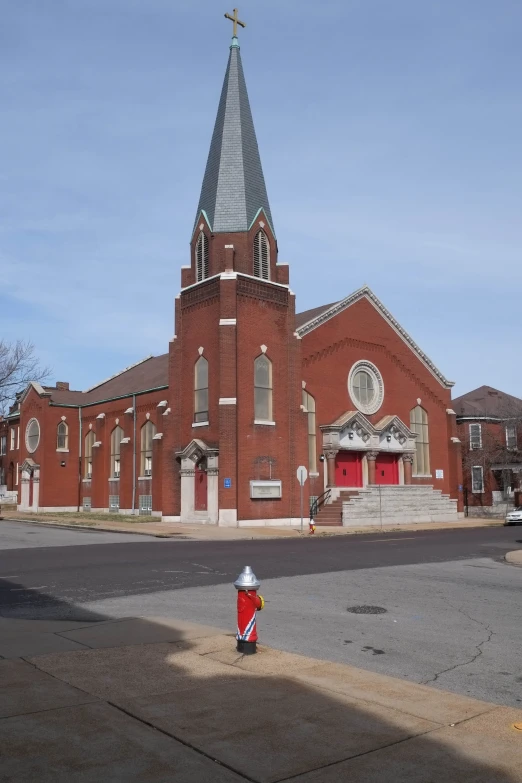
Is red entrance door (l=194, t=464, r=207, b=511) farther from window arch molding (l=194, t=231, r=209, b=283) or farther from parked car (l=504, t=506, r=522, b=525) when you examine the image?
parked car (l=504, t=506, r=522, b=525)

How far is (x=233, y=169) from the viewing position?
128ft

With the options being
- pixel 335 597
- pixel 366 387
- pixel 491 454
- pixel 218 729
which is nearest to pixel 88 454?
pixel 366 387

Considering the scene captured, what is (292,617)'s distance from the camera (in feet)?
35.0

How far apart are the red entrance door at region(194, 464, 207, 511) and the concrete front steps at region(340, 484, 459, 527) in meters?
6.99

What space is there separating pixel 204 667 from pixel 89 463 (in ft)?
155

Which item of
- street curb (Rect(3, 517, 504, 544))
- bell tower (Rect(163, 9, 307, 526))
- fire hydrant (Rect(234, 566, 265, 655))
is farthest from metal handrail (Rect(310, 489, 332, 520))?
fire hydrant (Rect(234, 566, 265, 655))

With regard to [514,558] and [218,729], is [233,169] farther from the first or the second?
[218,729]

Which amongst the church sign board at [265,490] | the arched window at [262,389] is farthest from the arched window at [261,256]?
the church sign board at [265,490]

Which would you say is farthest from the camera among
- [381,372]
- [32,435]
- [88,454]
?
[32,435]

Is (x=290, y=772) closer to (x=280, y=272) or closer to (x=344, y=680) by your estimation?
(x=344, y=680)

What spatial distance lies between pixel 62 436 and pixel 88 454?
2.51 m

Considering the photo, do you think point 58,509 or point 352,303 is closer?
point 352,303

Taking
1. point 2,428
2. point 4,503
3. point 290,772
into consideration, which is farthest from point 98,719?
point 2,428

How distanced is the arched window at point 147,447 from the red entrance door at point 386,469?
45.0 ft
